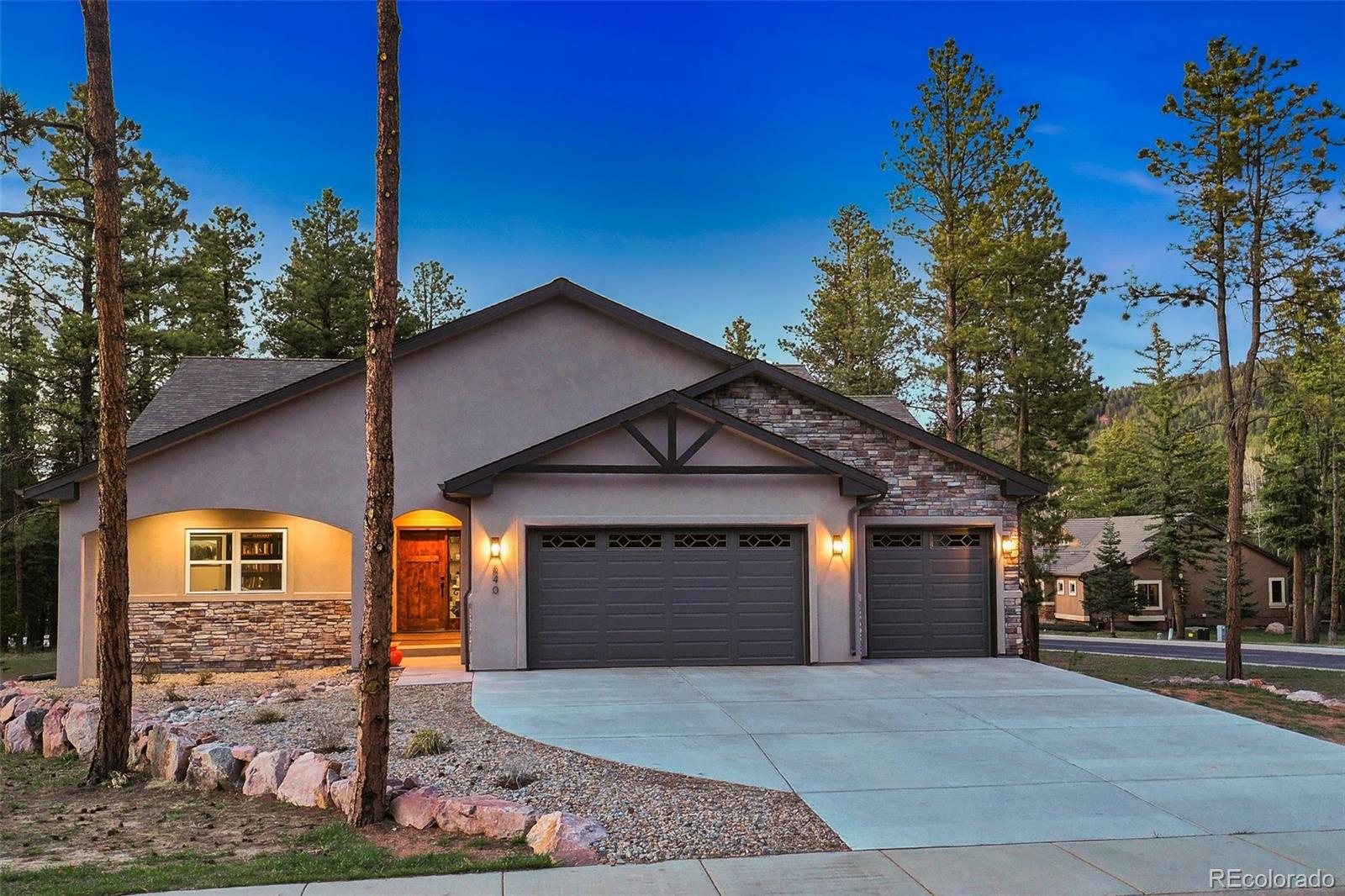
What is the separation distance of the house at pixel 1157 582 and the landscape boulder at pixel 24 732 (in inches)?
1639

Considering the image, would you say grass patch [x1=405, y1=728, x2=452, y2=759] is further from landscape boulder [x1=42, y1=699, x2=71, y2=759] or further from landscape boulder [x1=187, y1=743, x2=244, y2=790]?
landscape boulder [x1=42, y1=699, x2=71, y2=759]

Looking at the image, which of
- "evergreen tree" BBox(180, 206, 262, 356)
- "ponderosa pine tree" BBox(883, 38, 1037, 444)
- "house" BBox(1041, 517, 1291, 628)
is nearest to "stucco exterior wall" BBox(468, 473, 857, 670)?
"ponderosa pine tree" BBox(883, 38, 1037, 444)

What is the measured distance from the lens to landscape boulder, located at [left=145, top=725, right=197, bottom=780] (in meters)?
8.69

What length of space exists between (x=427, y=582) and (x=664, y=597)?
731 centimetres

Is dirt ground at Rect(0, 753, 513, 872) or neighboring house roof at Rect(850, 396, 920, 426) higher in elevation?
neighboring house roof at Rect(850, 396, 920, 426)

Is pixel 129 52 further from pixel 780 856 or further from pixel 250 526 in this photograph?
pixel 780 856

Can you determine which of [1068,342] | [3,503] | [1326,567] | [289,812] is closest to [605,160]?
[1068,342]

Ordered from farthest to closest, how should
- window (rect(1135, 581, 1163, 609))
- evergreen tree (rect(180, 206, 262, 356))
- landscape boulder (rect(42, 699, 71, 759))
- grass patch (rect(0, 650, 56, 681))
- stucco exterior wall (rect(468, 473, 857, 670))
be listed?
window (rect(1135, 581, 1163, 609)), evergreen tree (rect(180, 206, 262, 356)), grass patch (rect(0, 650, 56, 681)), stucco exterior wall (rect(468, 473, 857, 670)), landscape boulder (rect(42, 699, 71, 759))

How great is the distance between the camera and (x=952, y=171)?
Result: 2667 centimetres

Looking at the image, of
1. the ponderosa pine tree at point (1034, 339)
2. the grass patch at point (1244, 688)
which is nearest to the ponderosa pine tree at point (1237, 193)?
the grass patch at point (1244, 688)

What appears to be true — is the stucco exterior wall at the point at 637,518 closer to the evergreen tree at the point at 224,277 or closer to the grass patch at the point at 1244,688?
the grass patch at the point at 1244,688

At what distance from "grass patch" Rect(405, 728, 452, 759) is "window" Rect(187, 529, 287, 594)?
819 cm

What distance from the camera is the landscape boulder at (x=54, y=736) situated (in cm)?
1022

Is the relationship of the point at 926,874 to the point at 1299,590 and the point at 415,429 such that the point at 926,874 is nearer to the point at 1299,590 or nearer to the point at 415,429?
the point at 415,429
